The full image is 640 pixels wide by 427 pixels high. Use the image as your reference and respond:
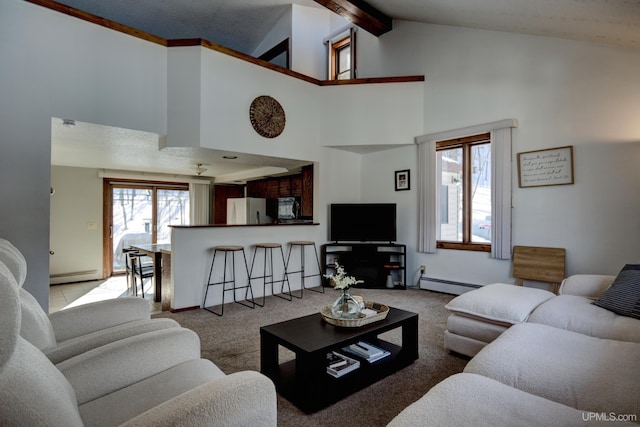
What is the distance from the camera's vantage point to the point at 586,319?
208cm

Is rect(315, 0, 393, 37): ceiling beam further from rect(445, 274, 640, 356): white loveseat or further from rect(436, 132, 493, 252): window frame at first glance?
rect(445, 274, 640, 356): white loveseat

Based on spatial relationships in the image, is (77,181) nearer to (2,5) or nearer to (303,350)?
(2,5)

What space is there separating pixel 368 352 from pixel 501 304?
1054mm

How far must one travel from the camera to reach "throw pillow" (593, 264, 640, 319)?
2.12 m

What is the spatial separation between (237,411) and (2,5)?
412 centimetres

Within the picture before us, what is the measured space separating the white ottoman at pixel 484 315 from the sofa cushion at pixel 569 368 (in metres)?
0.46

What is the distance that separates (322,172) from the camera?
5.26 m

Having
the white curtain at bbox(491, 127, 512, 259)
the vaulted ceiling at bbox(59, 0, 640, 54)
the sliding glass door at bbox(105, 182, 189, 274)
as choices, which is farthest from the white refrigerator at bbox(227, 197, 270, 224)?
the white curtain at bbox(491, 127, 512, 259)

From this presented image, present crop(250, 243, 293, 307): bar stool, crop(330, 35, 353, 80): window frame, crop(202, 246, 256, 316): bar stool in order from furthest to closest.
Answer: crop(330, 35, 353, 80): window frame < crop(250, 243, 293, 307): bar stool < crop(202, 246, 256, 316): bar stool

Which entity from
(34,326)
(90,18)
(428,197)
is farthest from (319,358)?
(90,18)

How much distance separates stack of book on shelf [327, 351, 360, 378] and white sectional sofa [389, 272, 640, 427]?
829 millimetres

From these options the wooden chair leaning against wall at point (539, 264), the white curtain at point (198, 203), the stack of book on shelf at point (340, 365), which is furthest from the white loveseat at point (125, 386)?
the white curtain at point (198, 203)

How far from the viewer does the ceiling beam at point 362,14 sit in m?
4.42

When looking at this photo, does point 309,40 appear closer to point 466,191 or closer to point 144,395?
point 466,191
